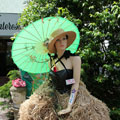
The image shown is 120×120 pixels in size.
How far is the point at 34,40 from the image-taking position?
2053 millimetres

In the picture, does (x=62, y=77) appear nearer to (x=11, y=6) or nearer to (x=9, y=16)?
(x=9, y=16)

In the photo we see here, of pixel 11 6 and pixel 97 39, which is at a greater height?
pixel 11 6

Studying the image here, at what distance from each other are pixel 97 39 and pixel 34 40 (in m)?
2.00

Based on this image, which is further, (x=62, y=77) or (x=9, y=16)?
(x=9, y=16)

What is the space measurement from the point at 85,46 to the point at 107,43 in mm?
636

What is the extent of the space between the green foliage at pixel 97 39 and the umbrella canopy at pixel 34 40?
1.53 meters

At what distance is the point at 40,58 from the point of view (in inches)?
86.4

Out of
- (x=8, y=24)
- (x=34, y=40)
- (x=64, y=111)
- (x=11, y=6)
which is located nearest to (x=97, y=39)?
(x=34, y=40)

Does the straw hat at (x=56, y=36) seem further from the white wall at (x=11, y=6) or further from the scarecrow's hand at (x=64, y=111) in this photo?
the white wall at (x=11, y=6)

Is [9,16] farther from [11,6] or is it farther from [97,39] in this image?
[97,39]

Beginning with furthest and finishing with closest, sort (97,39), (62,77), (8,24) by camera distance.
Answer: (8,24) → (97,39) → (62,77)

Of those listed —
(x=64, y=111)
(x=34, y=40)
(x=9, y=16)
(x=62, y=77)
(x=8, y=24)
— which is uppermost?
(x=9, y=16)

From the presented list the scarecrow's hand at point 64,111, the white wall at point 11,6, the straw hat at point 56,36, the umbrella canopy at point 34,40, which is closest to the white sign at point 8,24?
the white wall at point 11,6

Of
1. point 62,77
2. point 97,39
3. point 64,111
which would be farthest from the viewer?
point 97,39
